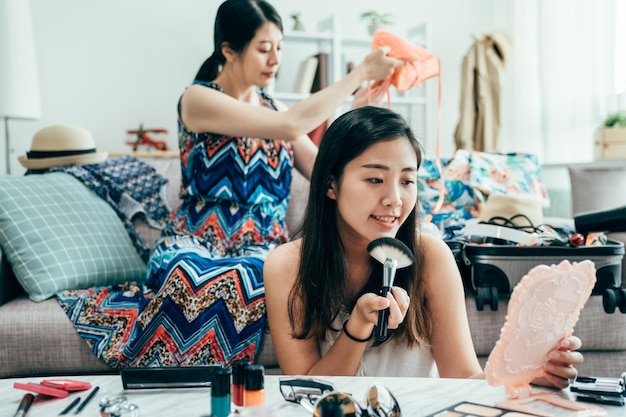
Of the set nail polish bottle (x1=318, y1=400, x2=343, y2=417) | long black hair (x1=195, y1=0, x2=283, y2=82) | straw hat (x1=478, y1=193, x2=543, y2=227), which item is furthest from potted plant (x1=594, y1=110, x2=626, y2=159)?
nail polish bottle (x1=318, y1=400, x2=343, y2=417)

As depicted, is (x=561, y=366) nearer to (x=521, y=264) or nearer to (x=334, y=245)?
(x=334, y=245)

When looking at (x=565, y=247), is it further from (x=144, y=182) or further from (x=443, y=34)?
(x=443, y=34)

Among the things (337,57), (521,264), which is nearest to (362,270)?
(521,264)

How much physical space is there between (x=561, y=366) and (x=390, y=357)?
461mm

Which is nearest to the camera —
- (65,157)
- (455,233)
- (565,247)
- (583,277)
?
(583,277)

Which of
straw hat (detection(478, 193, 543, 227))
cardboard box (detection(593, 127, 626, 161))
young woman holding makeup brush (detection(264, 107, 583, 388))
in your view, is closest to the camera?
young woman holding makeup brush (detection(264, 107, 583, 388))

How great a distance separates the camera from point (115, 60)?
159 inches

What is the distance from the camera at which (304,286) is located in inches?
46.5

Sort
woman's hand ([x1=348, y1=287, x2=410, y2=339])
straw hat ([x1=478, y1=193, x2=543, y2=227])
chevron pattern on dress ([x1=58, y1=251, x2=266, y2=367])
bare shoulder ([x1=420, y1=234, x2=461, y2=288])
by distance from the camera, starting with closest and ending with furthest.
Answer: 1. woman's hand ([x1=348, y1=287, x2=410, y2=339])
2. bare shoulder ([x1=420, y1=234, x2=461, y2=288])
3. chevron pattern on dress ([x1=58, y1=251, x2=266, y2=367])
4. straw hat ([x1=478, y1=193, x2=543, y2=227])

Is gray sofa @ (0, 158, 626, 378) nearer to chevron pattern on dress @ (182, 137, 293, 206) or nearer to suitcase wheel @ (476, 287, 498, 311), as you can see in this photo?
suitcase wheel @ (476, 287, 498, 311)

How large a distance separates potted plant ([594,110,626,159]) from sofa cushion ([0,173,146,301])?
7.71ft

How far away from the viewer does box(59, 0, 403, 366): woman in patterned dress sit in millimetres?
1489

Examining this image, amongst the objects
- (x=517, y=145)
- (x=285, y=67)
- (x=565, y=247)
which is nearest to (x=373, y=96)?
(x=565, y=247)

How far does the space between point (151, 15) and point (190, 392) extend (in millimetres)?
3720
